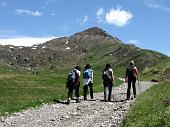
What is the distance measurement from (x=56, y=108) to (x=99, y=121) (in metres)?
7.29

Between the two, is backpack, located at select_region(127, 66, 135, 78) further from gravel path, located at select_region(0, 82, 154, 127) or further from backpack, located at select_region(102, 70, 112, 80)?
gravel path, located at select_region(0, 82, 154, 127)

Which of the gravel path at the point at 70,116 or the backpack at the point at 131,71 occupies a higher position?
the backpack at the point at 131,71

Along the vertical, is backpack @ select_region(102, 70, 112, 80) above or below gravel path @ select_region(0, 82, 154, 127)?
above

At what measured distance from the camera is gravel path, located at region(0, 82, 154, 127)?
83.9 ft

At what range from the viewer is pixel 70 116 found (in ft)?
93.4

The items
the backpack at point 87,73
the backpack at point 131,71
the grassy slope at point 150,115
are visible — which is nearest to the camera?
the grassy slope at point 150,115

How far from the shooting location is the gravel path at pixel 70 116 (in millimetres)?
25578

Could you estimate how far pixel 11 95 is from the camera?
150 ft

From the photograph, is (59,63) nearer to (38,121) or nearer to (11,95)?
(11,95)

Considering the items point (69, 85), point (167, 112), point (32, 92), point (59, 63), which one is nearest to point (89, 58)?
point (59, 63)

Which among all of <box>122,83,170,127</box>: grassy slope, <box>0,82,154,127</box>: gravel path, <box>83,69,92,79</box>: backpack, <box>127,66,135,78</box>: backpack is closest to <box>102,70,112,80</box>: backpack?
<box>127,66,135,78</box>: backpack

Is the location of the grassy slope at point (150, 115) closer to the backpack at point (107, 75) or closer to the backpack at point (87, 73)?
the backpack at point (107, 75)

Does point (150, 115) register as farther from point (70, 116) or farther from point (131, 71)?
point (131, 71)

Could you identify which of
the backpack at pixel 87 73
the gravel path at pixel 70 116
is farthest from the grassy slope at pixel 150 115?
the backpack at pixel 87 73
